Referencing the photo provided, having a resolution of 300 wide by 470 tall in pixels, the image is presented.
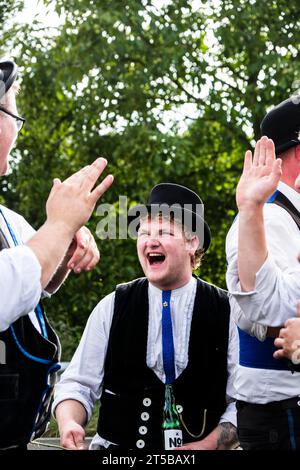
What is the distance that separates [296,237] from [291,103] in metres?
0.59

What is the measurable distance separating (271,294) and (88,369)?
1.27m

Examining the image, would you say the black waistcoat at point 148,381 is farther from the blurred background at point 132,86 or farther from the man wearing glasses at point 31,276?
the blurred background at point 132,86

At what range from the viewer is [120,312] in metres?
4.01

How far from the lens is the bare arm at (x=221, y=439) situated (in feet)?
12.3

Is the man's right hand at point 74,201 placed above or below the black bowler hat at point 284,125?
below

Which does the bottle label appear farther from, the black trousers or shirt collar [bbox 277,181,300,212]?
shirt collar [bbox 277,181,300,212]

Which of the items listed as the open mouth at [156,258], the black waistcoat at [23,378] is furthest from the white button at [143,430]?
the black waistcoat at [23,378]

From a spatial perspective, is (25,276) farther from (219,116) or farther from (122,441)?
(219,116)

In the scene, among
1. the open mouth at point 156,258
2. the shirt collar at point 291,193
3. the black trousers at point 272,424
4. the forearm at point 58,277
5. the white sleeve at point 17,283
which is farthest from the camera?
the open mouth at point 156,258

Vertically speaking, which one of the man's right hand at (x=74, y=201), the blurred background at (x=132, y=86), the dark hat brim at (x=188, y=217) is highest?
the blurred background at (x=132, y=86)

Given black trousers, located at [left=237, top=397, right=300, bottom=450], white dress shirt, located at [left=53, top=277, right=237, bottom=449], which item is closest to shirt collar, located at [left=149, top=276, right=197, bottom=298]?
white dress shirt, located at [left=53, top=277, right=237, bottom=449]

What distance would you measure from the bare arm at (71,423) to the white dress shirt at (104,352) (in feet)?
0.10

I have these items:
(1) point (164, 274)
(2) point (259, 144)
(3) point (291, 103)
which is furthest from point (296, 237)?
(1) point (164, 274)

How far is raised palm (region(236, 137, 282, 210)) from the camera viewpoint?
2.85 metres
